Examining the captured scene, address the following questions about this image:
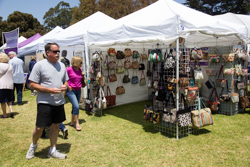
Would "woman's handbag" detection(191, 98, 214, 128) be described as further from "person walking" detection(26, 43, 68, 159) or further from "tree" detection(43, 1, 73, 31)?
"tree" detection(43, 1, 73, 31)

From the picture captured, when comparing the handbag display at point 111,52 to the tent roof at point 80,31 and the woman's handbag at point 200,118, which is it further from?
the woman's handbag at point 200,118

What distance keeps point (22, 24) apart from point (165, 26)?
34536 mm

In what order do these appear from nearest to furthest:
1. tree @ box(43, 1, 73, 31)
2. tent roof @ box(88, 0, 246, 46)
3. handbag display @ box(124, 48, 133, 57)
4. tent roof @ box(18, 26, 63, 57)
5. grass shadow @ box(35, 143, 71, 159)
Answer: grass shadow @ box(35, 143, 71, 159), tent roof @ box(88, 0, 246, 46), handbag display @ box(124, 48, 133, 57), tent roof @ box(18, 26, 63, 57), tree @ box(43, 1, 73, 31)

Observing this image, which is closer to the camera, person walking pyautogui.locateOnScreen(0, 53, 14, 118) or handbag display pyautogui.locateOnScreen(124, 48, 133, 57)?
person walking pyautogui.locateOnScreen(0, 53, 14, 118)

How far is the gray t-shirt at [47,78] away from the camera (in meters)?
3.02

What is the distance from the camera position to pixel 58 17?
4559 cm

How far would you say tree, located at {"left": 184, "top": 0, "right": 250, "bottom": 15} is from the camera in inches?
902

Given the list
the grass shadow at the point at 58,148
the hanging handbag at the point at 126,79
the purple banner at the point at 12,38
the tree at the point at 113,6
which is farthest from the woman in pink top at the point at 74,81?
the tree at the point at 113,6

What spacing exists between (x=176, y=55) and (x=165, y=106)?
121 cm

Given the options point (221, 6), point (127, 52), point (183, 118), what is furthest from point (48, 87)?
point (221, 6)

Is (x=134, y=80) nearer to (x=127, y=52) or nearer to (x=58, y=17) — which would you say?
(x=127, y=52)

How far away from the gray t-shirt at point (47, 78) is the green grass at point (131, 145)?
1084 mm

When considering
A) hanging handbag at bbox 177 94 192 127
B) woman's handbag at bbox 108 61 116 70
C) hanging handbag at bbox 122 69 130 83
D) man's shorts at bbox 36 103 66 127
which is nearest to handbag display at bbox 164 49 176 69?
hanging handbag at bbox 177 94 192 127

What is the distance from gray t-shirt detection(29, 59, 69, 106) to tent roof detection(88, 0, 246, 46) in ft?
7.37
